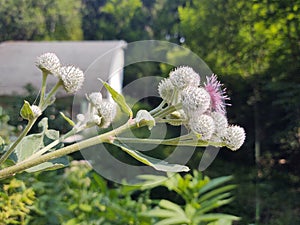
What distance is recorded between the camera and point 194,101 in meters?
0.28

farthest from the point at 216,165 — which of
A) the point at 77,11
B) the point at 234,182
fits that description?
the point at 77,11

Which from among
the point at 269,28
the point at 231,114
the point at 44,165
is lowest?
the point at 44,165

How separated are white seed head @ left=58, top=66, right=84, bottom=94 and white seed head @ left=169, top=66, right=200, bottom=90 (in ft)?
0.22

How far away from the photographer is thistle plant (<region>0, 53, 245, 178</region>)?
0.28 meters

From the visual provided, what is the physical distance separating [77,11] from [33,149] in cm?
535

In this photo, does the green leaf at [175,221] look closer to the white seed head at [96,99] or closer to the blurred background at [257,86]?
the white seed head at [96,99]

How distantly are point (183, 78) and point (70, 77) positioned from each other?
0.08m

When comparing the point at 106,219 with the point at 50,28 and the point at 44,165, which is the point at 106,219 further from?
the point at 50,28

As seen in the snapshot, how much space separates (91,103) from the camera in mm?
314

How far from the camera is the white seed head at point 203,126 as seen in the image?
0.92 feet

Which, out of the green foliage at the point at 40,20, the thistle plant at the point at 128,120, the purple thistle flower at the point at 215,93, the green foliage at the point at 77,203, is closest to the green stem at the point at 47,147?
the thistle plant at the point at 128,120

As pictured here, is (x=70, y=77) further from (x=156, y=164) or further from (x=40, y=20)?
(x=40, y=20)

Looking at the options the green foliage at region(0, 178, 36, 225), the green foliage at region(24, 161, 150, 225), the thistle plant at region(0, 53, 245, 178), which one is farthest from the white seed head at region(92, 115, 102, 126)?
the green foliage at region(24, 161, 150, 225)

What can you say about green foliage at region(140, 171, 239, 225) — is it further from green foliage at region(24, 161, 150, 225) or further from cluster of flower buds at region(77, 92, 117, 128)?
cluster of flower buds at region(77, 92, 117, 128)
